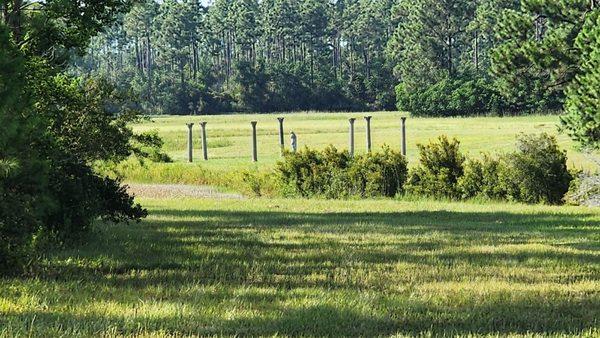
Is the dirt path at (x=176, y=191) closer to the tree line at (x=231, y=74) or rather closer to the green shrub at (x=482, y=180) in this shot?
the tree line at (x=231, y=74)

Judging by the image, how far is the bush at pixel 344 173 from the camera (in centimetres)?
2438

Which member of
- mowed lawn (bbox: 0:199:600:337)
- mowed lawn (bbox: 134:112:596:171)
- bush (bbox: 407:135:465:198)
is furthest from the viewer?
mowed lawn (bbox: 134:112:596:171)

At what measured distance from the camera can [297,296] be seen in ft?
27.4

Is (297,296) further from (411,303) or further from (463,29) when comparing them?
(463,29)

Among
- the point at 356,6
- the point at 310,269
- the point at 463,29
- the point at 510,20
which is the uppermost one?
the point at 356,6

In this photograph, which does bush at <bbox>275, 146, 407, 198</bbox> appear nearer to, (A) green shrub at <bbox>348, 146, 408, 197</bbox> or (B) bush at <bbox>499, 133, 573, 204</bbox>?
(A) green shrub at <bbox>348, 146, 408, 197</bbox>

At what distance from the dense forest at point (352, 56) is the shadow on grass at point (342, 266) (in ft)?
31.6

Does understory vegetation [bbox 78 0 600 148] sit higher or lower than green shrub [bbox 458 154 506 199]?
higher

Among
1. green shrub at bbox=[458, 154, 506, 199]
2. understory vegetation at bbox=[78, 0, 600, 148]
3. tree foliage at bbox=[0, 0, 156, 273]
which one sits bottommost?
green shrub at bbox=[458, 154, 506, 199]

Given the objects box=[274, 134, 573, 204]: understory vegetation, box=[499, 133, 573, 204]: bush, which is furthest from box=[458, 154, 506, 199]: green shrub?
box=[499, 133, 573, 204]: bush

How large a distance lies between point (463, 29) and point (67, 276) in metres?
95.2

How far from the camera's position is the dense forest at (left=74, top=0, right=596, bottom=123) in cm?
2650

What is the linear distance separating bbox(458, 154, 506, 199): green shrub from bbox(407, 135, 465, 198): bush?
35 cm

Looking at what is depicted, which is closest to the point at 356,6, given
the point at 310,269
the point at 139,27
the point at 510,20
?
the point at 139,27
